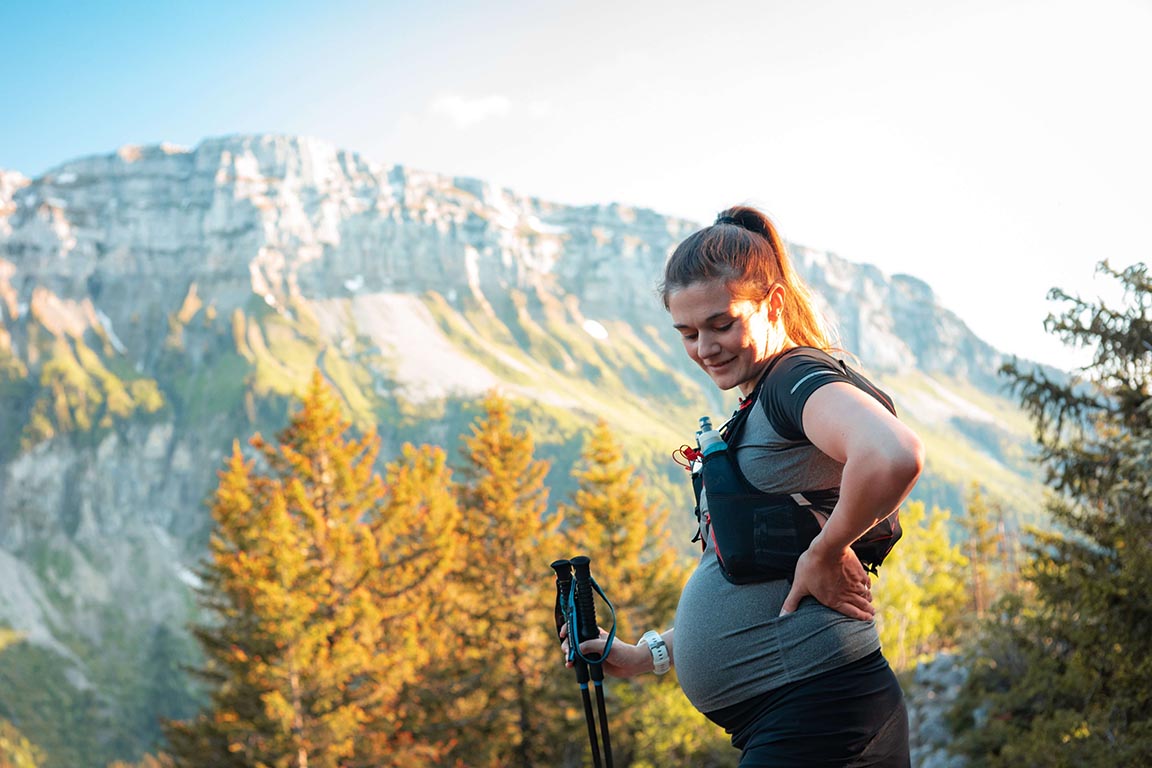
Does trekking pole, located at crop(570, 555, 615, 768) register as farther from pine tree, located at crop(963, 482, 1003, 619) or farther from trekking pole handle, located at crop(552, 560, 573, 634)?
pine tree, located at crop(963, 482, 1003, 619)

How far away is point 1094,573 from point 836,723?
5.59m

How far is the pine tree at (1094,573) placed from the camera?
5.44 m

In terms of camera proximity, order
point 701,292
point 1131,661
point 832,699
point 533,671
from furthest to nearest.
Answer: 1. point 533,671
2. point 1131,661
3. point 701,292
4. point 832,699

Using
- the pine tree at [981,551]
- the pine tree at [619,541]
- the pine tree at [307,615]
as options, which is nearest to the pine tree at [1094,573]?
the pine tree at [307,615]

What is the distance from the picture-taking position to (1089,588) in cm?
548

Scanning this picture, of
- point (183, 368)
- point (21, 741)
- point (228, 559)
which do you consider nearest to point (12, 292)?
point (183, 368)

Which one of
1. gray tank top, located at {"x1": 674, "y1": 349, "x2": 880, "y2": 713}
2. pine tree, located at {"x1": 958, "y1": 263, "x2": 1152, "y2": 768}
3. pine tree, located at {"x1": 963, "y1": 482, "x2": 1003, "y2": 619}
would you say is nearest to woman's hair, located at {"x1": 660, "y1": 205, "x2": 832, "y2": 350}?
gray tank top, located at {"x1": 674, "y1": 349, "x2": 880, "y2": 713}

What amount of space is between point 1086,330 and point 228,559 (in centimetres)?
1731

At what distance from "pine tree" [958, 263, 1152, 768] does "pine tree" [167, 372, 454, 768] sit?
40.2ft

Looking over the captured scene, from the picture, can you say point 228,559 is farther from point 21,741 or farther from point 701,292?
point 21,741

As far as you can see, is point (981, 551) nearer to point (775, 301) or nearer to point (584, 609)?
point (584, 609)

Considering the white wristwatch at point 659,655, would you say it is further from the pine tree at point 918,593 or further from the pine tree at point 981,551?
the pine tree at point 981,551

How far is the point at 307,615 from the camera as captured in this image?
16844mm

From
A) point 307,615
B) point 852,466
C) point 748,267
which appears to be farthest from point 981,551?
point 852,466
